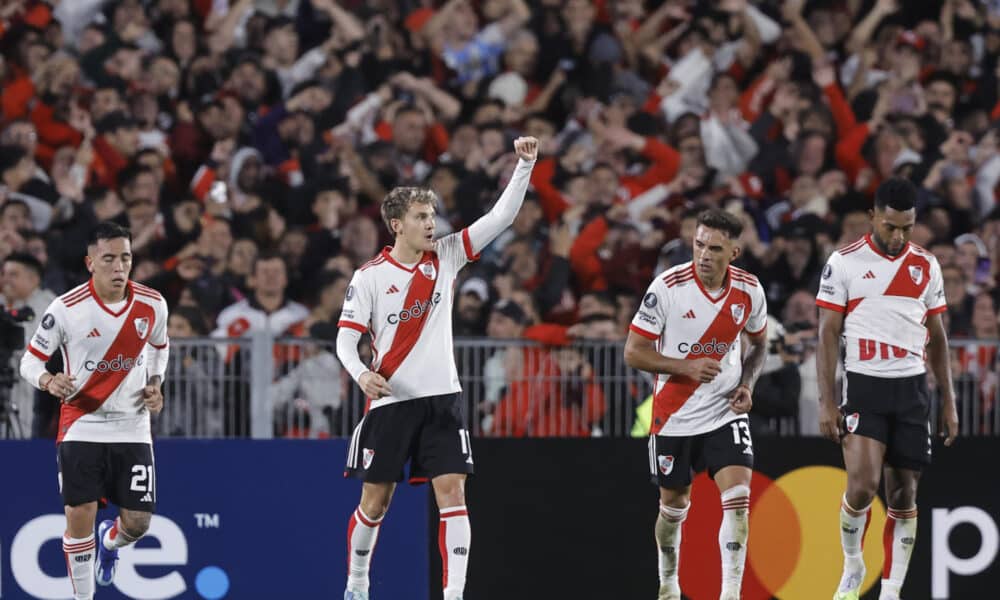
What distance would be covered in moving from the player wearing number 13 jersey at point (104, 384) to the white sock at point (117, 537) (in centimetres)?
18

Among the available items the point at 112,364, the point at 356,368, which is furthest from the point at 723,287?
the point at 112,364

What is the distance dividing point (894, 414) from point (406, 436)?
3073mm

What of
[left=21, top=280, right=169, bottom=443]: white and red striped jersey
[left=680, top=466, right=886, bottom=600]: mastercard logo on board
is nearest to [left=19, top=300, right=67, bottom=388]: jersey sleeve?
[left=21, top=280, right=169, bottom=443]: white and red striped jersey

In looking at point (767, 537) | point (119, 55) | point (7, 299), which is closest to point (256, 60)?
point (119, 55)

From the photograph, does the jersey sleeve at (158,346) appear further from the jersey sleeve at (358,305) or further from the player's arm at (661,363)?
the player's arm at (661,363)

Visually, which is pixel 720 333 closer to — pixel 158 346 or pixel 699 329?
pixel 699 329

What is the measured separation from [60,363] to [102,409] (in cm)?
131

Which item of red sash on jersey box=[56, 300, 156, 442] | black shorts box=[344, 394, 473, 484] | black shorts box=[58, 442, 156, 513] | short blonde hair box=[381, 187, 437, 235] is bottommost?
black shorts box=[58, 442, 156, 513]

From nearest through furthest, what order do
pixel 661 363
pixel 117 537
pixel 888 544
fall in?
pixel 661 363, pixel 888 544, pixel 117 537

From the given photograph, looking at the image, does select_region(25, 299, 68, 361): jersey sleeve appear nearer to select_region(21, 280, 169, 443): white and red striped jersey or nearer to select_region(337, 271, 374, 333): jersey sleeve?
select_region(21, 280, 169, 443): white and red striped jersey

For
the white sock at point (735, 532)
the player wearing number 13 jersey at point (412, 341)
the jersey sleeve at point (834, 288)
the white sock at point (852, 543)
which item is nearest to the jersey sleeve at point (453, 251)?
the player wearing number 13 jersey at point (412, 341)

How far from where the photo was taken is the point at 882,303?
10.0 m

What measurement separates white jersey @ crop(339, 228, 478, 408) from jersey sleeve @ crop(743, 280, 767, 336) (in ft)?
6.03

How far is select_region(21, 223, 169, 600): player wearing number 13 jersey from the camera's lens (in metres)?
9.80
